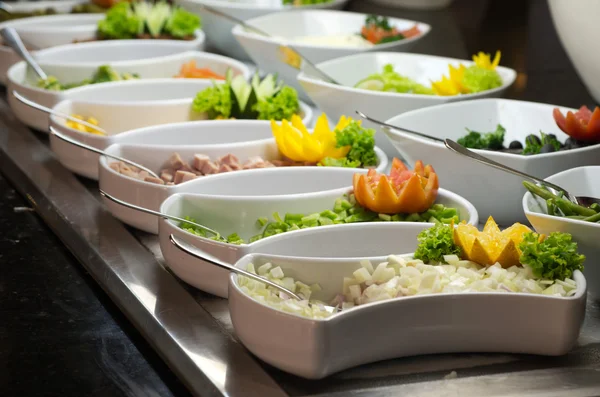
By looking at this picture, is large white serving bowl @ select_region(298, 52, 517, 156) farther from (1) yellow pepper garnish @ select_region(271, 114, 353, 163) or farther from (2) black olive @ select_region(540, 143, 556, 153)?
(2) black olive @ select_region(540, 143, 556, 153)

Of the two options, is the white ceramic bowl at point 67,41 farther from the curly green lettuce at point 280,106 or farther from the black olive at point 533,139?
the black olive at point 533,139

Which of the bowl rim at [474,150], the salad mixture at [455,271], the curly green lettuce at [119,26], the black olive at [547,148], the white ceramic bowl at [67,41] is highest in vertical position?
the bowl rim at [474,150]

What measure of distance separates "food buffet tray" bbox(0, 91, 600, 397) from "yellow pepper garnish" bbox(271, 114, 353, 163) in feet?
1.08

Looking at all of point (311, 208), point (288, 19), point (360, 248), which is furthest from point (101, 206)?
point (288, 19)

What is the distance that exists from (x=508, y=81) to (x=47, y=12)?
1.88m

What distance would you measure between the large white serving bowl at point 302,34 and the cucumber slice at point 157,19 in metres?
0.30

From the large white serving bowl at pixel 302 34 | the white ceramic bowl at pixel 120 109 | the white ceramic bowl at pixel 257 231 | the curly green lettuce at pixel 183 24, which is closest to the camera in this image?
the white ceramic bowl at pixel 257 231

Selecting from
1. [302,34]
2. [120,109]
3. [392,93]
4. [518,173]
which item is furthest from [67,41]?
[518,173]

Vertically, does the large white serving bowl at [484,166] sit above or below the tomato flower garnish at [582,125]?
below

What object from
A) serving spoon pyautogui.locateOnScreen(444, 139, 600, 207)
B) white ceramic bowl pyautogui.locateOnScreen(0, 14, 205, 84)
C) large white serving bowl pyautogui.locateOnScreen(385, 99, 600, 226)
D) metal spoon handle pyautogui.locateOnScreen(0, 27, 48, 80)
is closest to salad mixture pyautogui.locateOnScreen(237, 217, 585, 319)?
serving spoon pyautogui.locateOnScreen(444, 139, 600, 207)

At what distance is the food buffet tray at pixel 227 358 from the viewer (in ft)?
3.75

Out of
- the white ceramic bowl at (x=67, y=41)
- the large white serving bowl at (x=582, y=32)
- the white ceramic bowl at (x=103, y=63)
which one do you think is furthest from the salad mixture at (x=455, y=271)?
the white ceramic bowl at (x=67, y=41)

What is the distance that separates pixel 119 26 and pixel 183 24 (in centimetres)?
21

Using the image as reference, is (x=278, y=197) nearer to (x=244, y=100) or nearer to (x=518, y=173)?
(x=518, y=173)
